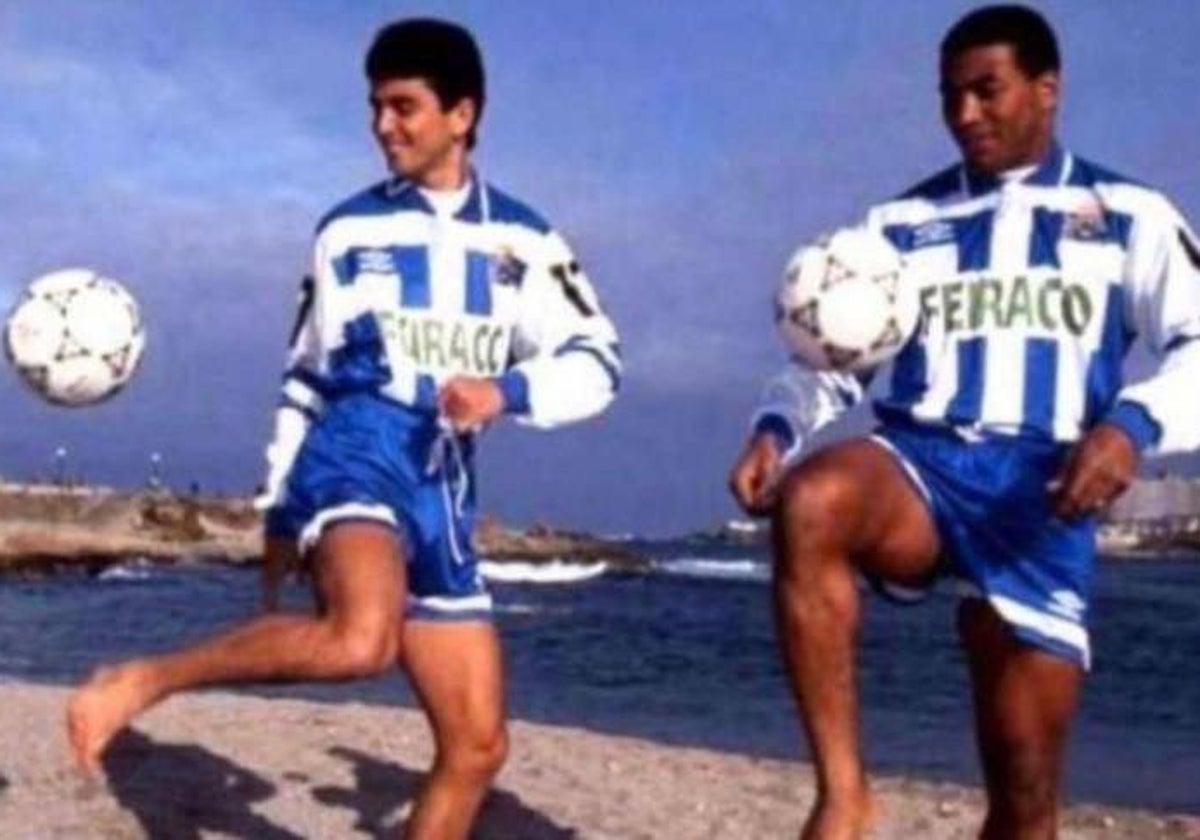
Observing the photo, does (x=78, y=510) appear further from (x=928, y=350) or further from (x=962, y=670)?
(x=928, y=350)

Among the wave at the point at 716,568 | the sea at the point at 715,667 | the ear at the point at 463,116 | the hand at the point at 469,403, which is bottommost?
the wave at the point at 716,568

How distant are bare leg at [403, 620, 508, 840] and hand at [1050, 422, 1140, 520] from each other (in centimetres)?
191

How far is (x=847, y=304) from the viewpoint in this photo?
6453mm

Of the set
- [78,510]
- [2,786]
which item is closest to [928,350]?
[2,786]

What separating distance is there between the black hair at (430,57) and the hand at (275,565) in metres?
1.38

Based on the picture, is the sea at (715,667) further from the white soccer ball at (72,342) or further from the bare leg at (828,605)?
the white soccer ball at (72,342)

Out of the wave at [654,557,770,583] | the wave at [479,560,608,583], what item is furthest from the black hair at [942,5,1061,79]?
the wave at [654,557,770,583]

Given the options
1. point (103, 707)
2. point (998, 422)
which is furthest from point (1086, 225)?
point (103, 707)

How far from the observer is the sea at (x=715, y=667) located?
24.3m

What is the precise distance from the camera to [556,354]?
712cm

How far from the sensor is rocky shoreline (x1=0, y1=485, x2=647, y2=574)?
316ft

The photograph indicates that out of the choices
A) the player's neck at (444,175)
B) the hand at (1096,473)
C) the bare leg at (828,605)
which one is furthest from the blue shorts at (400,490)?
the hand at (1096,473)

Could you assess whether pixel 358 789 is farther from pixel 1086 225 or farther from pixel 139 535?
pixel 139 535

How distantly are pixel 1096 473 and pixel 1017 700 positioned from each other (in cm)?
84
